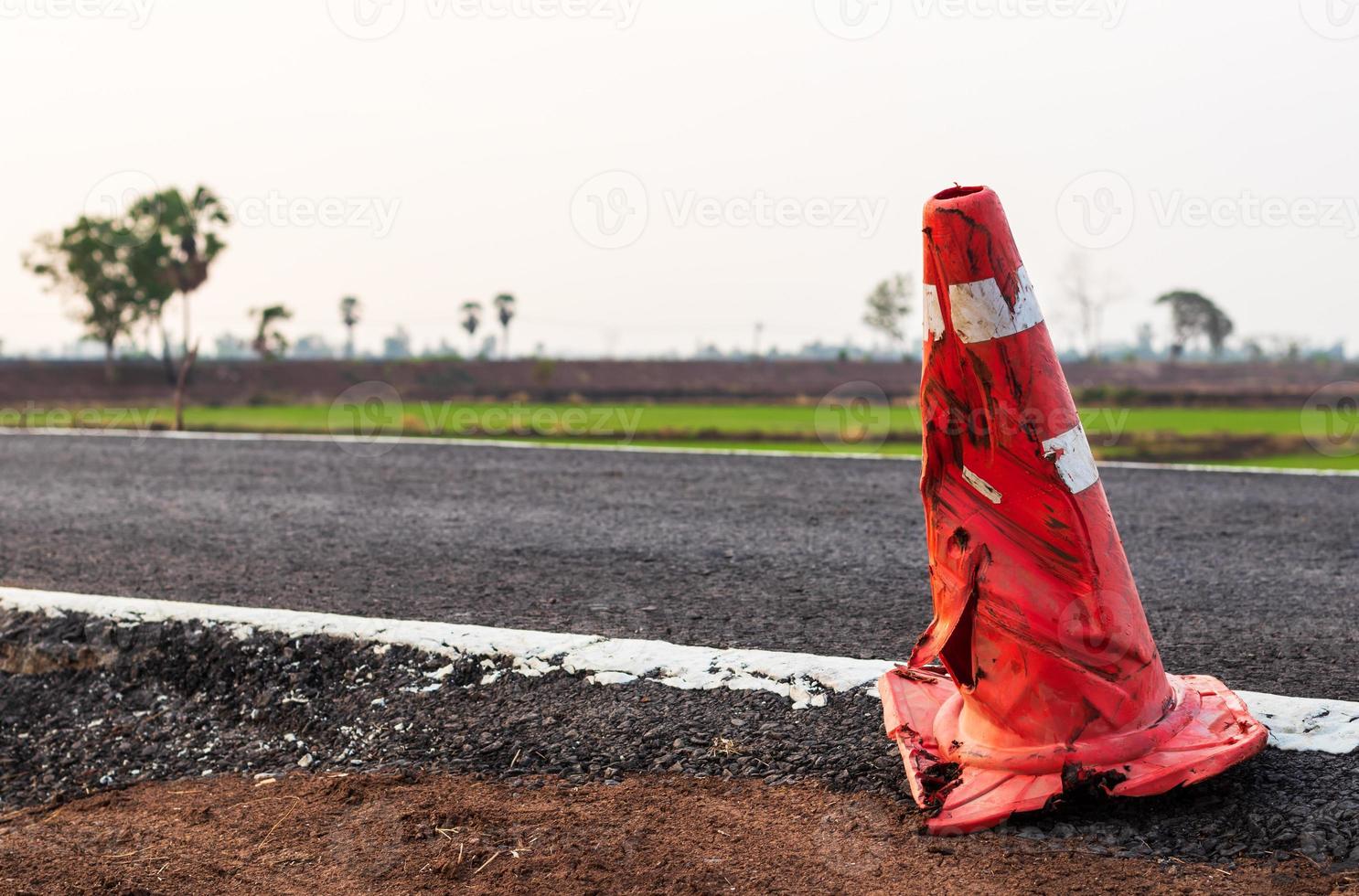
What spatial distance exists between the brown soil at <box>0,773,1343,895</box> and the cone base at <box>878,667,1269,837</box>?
0.23 ft

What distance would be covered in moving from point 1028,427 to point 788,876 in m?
1.29

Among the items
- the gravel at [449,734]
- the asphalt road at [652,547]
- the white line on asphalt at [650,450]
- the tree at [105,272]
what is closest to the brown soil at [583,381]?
the tree at [105,272]

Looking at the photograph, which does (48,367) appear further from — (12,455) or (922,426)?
(922,426)

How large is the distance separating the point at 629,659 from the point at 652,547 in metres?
2.10

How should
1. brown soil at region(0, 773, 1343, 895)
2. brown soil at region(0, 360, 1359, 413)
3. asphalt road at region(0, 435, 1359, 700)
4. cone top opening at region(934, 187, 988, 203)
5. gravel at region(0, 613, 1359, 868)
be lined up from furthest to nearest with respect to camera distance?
brown soil at region(0, 360, 1359, 413) < asphalt road at region(0, 435, 1359, 700) < cone top opening at region(934, 187, 988, 203) < gravel at region(0, 613, 1359, 868) < brown soil at region(0, 773, 1343, 895)

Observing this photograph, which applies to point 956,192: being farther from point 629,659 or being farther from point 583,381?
point 583,381

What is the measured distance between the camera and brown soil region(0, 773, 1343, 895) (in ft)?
7.64

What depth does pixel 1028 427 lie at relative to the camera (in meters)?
2.66

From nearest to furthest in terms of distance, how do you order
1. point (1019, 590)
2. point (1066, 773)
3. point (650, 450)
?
point (1066, 773) → point (1019, 590) → point (650, 450)

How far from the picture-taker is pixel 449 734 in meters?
3.25

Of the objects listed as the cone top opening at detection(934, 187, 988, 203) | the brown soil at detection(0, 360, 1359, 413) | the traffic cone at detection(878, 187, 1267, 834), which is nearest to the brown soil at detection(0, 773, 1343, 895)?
the traffic cone at detection(878, 187, 1267, 834)

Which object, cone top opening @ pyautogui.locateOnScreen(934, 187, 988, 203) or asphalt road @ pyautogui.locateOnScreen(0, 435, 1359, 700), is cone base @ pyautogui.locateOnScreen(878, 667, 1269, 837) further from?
cone top opening @ pyautogui.locateOnScreen(934, 187, 988, 203)

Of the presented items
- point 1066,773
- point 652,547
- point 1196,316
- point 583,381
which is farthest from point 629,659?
point 1196,316

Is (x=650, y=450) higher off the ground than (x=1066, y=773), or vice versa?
(x=650, y=450)
